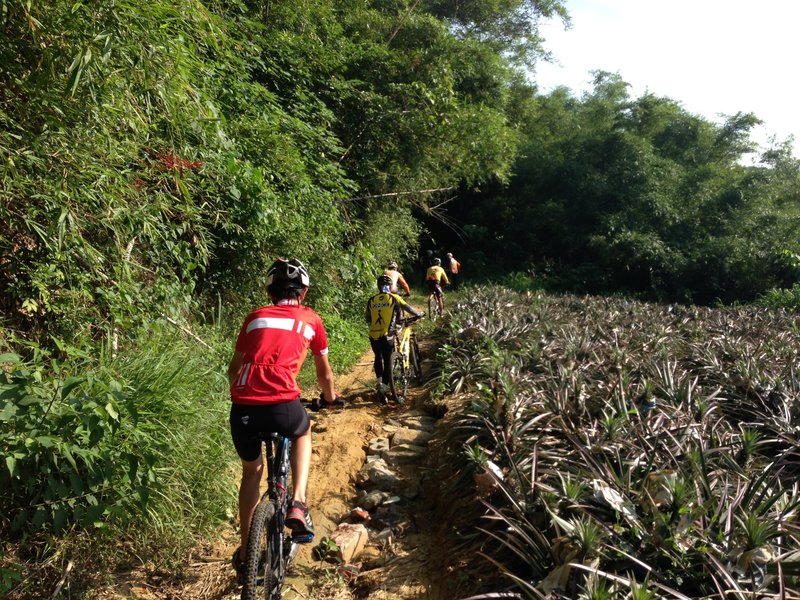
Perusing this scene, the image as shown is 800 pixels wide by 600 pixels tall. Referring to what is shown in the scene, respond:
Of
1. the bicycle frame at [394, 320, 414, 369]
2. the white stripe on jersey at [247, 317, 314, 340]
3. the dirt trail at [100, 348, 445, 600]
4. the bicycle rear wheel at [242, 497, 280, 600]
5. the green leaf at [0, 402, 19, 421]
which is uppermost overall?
the white stripe on jersey at [247, 317, 314, 340]

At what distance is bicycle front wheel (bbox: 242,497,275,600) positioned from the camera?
7.53 feet

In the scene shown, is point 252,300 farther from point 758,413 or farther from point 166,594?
point 758,413

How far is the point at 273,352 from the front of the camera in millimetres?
2812

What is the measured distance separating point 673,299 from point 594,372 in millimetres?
15693

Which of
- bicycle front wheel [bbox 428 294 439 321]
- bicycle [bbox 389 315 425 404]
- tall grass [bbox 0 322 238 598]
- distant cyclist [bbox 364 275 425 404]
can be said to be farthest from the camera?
bicycle front wheel [bbox 428 294 439 321]

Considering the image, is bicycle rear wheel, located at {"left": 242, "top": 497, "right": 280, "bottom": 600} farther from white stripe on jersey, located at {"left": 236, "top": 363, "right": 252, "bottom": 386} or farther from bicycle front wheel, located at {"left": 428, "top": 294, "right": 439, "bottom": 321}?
bicycle front wheel, located at {"left": 428, "top": 294, "right": 439, "bottom": 321}

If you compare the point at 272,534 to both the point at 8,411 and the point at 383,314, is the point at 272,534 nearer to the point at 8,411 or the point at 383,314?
the point at 8,411

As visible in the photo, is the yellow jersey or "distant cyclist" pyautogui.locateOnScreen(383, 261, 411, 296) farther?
"distant cyclist" pyautogui.locateOnScreen(383, 261, 411, 296)

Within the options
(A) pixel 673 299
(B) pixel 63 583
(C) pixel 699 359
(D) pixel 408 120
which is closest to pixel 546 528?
(B) pixel 63 583

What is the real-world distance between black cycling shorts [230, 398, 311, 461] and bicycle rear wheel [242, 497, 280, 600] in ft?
1.01

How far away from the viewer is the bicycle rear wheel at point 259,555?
2.30m

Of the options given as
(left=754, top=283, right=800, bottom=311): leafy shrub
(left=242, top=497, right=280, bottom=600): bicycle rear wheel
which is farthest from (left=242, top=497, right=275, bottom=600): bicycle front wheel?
(left=754, top=283, right=800, bottom=311): leafy shrub

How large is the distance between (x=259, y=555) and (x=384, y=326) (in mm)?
4093

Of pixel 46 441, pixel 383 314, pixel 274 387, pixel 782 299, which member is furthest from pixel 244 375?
pixel 782 299
